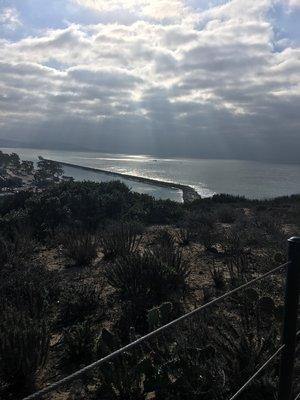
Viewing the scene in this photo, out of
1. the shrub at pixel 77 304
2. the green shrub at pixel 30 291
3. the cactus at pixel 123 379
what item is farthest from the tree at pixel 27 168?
the cactus at pixel 123 379

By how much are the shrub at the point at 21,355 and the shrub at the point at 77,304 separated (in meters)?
1.50

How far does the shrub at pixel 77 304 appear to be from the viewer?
6328mm

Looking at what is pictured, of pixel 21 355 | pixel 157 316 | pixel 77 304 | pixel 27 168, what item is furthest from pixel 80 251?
pixel 27 168

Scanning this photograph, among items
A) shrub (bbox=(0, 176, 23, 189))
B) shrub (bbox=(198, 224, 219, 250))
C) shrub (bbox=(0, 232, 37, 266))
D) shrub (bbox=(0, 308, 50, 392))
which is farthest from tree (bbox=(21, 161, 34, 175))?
shrub (bbox=(0, 308, 50, 392))

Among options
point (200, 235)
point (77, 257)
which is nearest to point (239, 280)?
point (77, 257)

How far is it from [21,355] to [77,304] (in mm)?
2009

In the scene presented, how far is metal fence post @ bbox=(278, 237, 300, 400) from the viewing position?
2.78 m

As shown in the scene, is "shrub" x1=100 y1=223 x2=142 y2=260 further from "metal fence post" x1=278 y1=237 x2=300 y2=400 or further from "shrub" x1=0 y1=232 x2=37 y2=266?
"metal fence post" x1=278 y1=237 x2=300 y2=400

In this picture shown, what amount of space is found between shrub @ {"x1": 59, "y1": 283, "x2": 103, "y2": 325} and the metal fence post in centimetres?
369

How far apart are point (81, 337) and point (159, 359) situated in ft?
3.98

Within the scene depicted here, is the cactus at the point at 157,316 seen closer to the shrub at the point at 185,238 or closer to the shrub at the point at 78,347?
the shrub at the point at 78,347

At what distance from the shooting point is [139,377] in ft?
14.0

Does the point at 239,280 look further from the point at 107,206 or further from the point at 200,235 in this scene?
the point at 107,206

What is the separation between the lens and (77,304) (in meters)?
6.44
